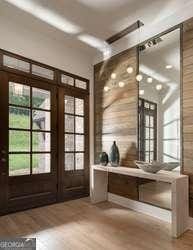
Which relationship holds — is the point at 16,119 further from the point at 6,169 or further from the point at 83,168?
the point at 83,168

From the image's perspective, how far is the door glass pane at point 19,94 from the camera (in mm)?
3242

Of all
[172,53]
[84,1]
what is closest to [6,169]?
[84,1]

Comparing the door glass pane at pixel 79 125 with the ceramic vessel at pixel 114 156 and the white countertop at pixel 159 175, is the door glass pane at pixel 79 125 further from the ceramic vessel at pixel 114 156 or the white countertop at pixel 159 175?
the white countertop at pixel 159 175

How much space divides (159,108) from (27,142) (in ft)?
7.52

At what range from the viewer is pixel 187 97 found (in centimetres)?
282

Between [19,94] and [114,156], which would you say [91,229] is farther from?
[19,94]

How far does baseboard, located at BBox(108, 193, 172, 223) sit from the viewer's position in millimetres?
2994

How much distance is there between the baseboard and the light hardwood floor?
0.36 feet

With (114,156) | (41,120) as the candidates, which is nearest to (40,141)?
(41,120)

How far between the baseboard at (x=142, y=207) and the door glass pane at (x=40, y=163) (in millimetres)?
1388

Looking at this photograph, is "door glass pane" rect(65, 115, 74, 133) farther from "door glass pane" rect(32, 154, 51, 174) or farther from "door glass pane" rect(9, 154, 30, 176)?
"door glass pane" rect(9, 154, 30, 176)

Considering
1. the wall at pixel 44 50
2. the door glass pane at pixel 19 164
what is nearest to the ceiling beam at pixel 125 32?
the wall at pixel 44 50

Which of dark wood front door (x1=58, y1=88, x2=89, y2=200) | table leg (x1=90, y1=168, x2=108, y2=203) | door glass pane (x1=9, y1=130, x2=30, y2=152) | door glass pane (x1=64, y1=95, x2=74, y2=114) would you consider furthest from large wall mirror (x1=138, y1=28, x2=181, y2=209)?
door glass pane (x1=9, y1=130, x2=30, y2=152)

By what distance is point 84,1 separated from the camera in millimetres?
2742
